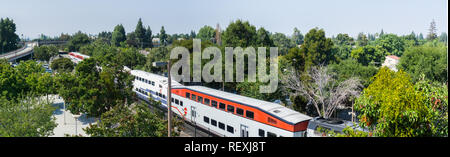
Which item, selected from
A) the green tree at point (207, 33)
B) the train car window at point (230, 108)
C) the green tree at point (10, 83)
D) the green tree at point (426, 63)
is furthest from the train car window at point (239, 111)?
the green tree at point (207, 33)

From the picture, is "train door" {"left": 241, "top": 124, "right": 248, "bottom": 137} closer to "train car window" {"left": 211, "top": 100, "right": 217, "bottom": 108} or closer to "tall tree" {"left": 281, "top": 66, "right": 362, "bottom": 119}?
"train car window" {"left": 211, "top": 100, "right": 217, "bottom": 108}

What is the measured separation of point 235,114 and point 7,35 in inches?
3801

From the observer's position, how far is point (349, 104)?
33250 mm

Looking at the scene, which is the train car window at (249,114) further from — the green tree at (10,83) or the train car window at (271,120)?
the green tree at (10,83)

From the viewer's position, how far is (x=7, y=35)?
91.8 m

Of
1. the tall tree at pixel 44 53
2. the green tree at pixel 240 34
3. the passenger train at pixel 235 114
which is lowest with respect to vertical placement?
the passenger train at pixel 235 114

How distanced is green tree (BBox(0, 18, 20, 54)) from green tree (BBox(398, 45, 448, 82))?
332ft

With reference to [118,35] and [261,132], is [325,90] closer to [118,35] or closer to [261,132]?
[261,132]

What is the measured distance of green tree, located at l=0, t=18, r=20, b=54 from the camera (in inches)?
3553

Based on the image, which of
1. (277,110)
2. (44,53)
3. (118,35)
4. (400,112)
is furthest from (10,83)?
(118,35)

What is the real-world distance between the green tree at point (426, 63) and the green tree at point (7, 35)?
332 feet

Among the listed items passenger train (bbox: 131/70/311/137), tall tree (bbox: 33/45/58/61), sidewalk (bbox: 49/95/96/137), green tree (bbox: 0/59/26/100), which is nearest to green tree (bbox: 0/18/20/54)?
tall tree (bbox: 33/45/58/61)

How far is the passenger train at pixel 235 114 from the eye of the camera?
62.1 ft
